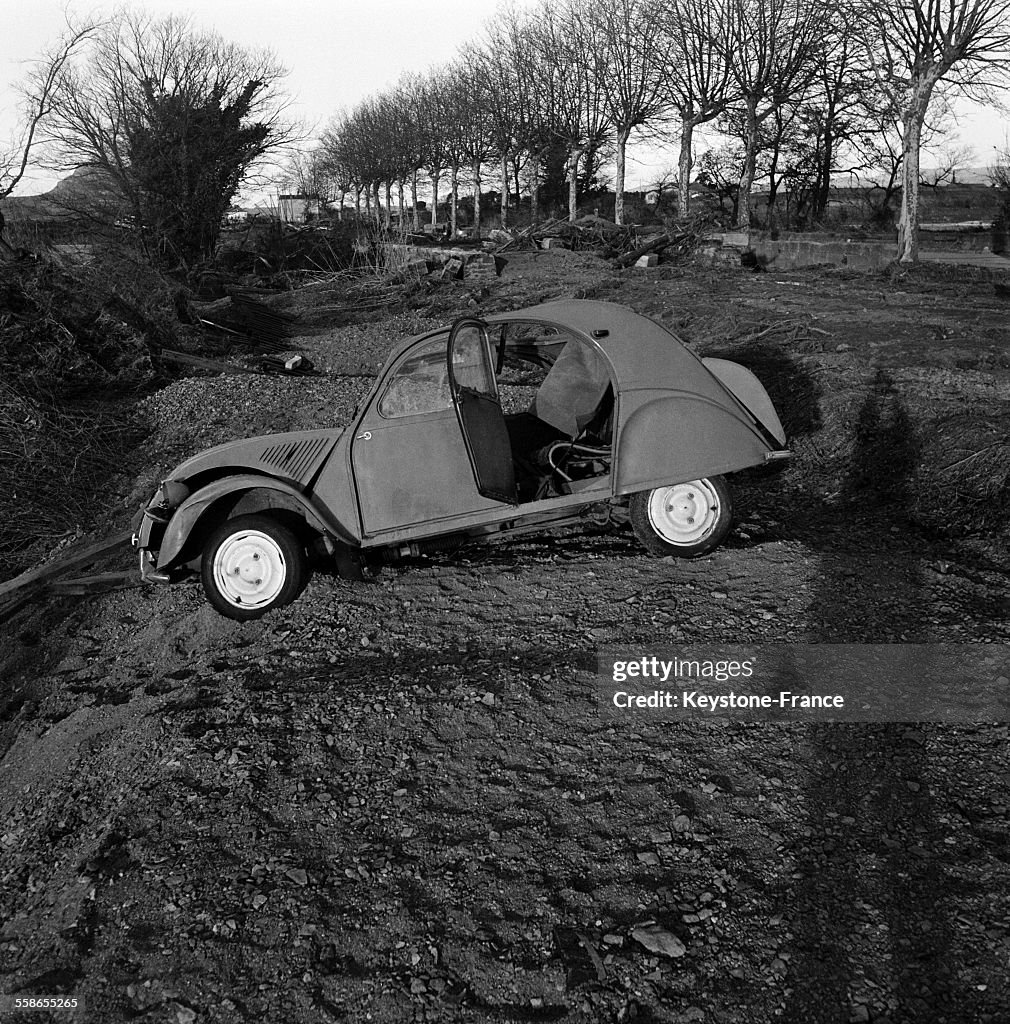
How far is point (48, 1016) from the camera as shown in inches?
114

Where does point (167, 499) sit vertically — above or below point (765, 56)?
below

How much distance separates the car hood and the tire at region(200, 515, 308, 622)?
0.34 m

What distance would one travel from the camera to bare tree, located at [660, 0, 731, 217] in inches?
1254

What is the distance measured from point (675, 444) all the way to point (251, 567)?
276 cm

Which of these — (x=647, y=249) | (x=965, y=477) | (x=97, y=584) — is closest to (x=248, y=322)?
(x=647, y=249)

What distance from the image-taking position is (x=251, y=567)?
5574 millimetres

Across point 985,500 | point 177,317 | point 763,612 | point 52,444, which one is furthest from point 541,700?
point 177,317

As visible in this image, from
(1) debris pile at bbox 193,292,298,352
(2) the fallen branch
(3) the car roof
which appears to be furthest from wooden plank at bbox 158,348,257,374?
(2) the fallen branch

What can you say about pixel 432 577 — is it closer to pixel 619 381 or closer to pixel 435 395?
pixel 435 395

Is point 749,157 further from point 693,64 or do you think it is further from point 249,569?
point 249,569

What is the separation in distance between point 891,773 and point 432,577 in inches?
125

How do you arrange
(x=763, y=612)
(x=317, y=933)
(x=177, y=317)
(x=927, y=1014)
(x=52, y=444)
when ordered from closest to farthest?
(x=927, y=1014), (x=317, y=933), (x=763, y=612), (x=52, y=444), (x=177, y=317)

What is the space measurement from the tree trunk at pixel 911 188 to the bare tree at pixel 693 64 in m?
11.7

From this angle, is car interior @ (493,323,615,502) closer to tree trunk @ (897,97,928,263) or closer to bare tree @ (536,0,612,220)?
tree trunk @ (897,97,928,263)
